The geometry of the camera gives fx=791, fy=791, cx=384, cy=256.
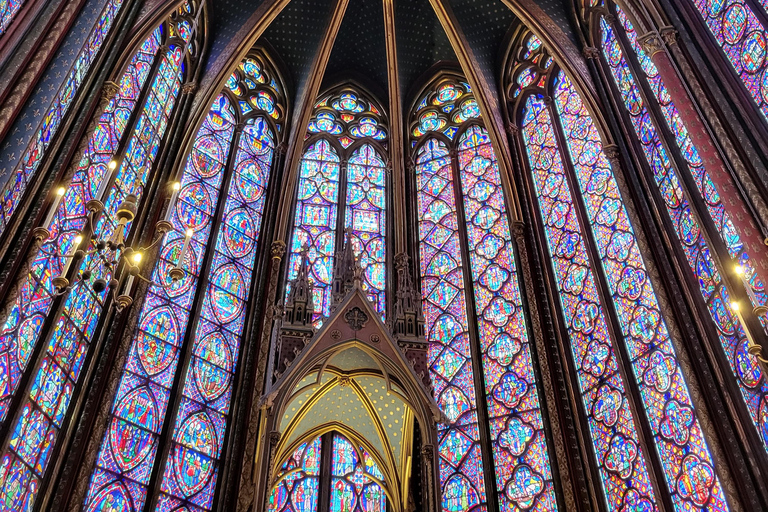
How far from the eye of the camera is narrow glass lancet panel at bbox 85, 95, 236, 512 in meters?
9.24

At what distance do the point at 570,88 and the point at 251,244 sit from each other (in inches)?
238

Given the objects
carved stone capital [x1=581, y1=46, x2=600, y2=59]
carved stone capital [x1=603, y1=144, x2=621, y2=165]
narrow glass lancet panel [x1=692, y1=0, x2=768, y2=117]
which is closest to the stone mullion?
carved stone capital [x1=603, y1=144, x2=621, y2=165]

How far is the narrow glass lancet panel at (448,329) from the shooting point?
10.8 meters

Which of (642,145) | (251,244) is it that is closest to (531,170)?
(642,145)

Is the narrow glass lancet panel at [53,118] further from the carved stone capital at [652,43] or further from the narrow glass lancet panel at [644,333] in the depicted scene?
the narrow glass lancet panel at [644,333]

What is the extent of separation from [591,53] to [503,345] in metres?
4.97

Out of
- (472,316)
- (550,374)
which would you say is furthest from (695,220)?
(472,316)

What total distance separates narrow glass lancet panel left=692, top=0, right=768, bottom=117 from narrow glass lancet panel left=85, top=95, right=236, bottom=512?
22.0 feet

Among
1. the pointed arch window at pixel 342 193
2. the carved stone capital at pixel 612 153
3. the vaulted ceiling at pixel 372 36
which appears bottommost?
the carved stone capital at pixel 612 153

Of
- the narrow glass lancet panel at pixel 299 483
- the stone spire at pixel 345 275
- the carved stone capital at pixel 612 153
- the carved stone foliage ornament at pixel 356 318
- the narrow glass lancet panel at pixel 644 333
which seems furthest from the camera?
the carved stone capital at pixel 612 153

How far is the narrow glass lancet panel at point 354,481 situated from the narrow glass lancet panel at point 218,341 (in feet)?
5.26

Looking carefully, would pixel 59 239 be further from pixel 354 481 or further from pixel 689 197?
pixel 689 197

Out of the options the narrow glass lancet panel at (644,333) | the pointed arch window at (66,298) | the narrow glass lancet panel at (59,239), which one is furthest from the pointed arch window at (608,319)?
the narrow glass lancet panel at (59,239)

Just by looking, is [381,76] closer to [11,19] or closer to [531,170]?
[531,170]
